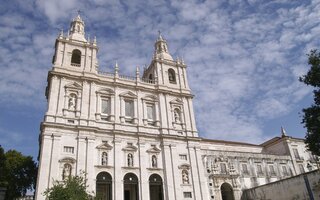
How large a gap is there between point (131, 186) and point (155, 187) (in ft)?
9.00

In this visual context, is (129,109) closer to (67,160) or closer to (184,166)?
(184,166)

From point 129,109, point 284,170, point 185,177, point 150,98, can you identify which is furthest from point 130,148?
point 284,170

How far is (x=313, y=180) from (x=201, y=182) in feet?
35.2

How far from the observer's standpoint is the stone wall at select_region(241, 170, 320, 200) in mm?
25266

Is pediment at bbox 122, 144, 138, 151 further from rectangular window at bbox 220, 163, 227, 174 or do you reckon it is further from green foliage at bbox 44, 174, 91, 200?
rectangular window at bbox 220, 163, 227, 174

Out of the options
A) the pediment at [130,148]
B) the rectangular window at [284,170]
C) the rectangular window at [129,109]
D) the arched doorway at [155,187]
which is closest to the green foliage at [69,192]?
the pediment at [130,148]

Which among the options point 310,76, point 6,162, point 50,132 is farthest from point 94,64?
point 310,76

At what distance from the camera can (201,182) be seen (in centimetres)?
3019

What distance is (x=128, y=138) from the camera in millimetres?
29328

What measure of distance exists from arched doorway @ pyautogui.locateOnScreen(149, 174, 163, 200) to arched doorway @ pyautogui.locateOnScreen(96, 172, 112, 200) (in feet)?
14.0

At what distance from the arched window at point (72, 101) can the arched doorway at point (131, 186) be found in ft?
28.9

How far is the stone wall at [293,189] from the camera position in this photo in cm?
2527

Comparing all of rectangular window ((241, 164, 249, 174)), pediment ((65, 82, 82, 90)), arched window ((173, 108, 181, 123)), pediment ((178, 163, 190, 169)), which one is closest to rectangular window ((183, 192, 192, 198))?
pediment ((178, 163, 190, 169))

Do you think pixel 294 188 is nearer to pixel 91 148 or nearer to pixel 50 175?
pixel 91 148
